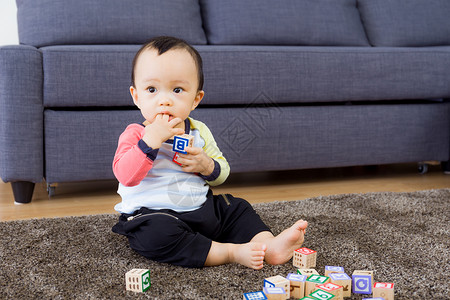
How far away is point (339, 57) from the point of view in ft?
5.34

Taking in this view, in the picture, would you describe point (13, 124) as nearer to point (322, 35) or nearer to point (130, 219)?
point (130, 219)

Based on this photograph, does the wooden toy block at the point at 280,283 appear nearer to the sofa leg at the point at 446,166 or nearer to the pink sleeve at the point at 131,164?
the pink sleeve at the point at 131,164

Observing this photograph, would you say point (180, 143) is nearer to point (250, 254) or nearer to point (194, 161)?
point (194, 161)

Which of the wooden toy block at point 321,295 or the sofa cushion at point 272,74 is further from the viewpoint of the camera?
the sofa cushion at point 272,74

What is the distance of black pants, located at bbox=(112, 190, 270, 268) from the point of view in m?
0.86

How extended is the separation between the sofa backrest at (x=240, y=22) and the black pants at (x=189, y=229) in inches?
36.9

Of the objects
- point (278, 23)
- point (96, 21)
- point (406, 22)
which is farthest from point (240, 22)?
point (406, 22)

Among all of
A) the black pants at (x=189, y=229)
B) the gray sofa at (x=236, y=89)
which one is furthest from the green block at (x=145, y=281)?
the gray sofa at (x=236, y=89)

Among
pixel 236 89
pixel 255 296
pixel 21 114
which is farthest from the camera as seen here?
pixel 236 89

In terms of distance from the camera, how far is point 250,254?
84 centimetres

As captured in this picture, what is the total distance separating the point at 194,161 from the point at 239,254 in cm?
20

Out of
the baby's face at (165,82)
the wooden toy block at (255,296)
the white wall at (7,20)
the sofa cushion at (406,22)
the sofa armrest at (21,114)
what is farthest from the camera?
the white wall at (7,20)

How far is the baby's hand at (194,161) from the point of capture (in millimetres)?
903

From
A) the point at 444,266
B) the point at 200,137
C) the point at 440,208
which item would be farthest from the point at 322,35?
the point at 444,266
